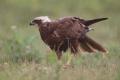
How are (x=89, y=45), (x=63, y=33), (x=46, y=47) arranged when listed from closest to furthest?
(x=63, y=33) < (x=89, y=45) < (x=46, y=47)

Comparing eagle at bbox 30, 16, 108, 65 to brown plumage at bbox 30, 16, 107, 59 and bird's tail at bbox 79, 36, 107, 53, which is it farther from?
bird's tail at bbox 79, 36, 107, 53

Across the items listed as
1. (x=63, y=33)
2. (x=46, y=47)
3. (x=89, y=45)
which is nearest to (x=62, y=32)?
(x=63, y=33)

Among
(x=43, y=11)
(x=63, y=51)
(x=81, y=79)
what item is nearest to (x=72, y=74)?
(x=81, y=79)

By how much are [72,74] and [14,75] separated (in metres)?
0.71

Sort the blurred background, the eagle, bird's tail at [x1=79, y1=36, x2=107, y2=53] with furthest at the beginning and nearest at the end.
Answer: bird's tail at [x1=79, y1=36, x2=107, y2=53]
the eagle
the blurred background

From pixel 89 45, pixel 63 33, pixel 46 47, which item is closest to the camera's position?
pixel 63 33

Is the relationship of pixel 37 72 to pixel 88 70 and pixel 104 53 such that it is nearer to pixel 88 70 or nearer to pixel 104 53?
pixel 88 70

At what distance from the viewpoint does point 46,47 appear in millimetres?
12672

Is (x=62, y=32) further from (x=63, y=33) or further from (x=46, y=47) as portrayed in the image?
(x=46, y=47)

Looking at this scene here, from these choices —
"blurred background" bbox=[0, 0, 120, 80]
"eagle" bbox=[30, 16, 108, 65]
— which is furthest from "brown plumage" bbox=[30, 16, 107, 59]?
"blurred background" bbox=[0, 0, 120, 80]

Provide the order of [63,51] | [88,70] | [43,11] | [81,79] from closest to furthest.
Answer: [81,79]
[88,70]
[63,51]
[43,11]

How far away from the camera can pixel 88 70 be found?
962 centimetres

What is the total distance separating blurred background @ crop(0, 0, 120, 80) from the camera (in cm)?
914

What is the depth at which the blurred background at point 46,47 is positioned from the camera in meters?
9.14
